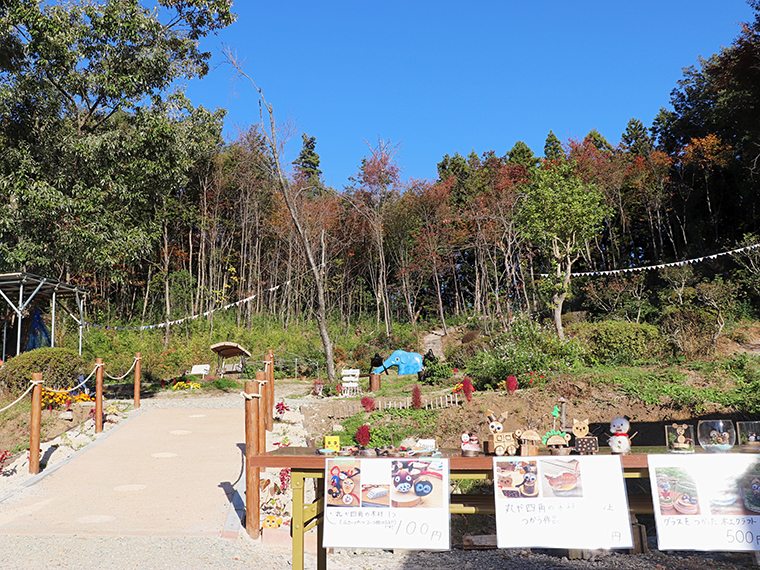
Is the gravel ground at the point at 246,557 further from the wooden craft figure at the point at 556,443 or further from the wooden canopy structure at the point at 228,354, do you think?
the wooden canopy structure at the point at 228,354

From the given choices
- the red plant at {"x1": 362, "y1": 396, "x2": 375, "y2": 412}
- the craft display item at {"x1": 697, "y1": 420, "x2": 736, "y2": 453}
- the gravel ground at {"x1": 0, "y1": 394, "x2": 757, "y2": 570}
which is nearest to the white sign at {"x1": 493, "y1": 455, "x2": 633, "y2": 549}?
the craft display item at {"x1": 697, "y1": 420, "x2": 736, "y2": 453}

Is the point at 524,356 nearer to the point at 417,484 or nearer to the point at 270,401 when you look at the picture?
the point at 270,401

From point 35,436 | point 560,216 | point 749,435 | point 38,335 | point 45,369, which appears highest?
point 560,216

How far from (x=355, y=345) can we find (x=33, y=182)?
10.7 meters

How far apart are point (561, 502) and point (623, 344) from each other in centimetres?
1058

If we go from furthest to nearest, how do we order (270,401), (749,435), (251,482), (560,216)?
(560,216)
(270,401)
(251,482)
(749,435)

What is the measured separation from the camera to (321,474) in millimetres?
Result: 3111

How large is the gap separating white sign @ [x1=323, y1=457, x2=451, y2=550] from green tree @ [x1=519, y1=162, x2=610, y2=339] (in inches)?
436

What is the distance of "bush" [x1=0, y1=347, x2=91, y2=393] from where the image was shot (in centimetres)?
941

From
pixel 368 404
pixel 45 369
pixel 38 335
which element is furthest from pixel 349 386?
pixel 38 335

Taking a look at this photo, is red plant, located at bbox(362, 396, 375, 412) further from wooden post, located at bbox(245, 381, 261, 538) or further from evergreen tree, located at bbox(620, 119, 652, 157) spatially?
evergreen tree, located at bbox(620, 119, 652, 157)

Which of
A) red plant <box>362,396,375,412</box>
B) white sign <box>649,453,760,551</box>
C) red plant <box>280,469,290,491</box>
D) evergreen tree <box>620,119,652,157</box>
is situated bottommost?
red plant <box>280,469,290,491</box>

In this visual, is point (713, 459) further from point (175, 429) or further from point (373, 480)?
point (175, 429)

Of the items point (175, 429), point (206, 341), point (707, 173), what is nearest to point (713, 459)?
point (175, 429)
